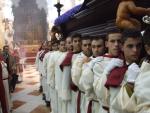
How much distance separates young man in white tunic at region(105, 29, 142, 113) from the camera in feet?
5.84

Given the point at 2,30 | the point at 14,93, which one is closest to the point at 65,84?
the point at 14,93

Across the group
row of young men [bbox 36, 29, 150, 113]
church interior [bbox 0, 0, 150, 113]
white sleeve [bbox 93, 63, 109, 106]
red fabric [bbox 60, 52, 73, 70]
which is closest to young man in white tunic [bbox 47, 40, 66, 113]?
church interior [bbox 0, 0, 150, 113]

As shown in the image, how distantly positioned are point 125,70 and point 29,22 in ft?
81.0

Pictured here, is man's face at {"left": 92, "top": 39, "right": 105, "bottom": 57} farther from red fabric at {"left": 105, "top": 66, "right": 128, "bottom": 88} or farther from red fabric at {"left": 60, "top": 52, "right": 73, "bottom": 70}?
red fabric at {"left": 60, "top": 52, "right": 73, "bottom": 70}

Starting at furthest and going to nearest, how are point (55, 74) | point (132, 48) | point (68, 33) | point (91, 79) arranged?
point (68, 33)
point (55, 74)
point (91, 79)
point (132, 48)

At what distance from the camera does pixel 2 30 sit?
17.4 metres

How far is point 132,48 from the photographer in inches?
77.2

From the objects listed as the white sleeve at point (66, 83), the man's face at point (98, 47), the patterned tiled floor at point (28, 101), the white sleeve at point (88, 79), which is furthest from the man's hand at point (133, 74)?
the patterned tiled floor at point (28, 101)

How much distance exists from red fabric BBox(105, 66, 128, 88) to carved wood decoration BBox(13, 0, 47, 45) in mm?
23809

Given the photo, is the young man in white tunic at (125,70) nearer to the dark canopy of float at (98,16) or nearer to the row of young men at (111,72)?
the row of young men at (111,72)

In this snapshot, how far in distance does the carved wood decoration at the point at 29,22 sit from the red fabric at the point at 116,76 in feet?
78.1

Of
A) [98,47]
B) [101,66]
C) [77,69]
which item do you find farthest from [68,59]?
[101,66]

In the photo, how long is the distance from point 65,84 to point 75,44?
0.60 m

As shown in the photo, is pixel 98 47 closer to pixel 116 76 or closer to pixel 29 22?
pixel 116 76
